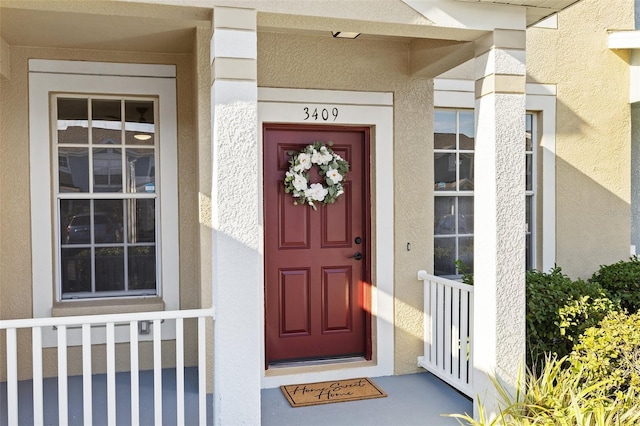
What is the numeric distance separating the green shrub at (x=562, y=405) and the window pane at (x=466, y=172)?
6.81ft

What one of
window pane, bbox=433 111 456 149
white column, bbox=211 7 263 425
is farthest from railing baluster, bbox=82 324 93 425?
window pane, bbox=433 111 456 149

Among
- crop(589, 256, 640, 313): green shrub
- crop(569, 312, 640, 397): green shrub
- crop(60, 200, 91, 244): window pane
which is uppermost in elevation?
crop(60, 200, 91, 244): window pane


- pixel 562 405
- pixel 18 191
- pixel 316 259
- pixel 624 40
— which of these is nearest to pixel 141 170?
pixel 18 191

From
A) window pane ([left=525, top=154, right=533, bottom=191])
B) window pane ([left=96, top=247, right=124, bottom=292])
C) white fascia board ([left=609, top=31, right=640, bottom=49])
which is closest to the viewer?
window pane ([left=96, top=247, right=124, bottom=292])

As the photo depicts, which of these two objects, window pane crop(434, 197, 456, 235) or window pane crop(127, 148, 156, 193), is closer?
window pane crop(127, 148, 156, 193)

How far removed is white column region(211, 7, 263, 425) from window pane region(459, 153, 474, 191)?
109 inches

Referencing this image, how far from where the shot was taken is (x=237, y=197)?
338 cm

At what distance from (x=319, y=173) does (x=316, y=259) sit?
0.77 meters

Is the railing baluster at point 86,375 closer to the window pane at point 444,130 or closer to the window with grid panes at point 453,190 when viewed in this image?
the window with grid panes at point 453,190

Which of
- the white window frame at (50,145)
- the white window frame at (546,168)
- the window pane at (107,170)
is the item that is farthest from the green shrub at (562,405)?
the window pane at (107,170)

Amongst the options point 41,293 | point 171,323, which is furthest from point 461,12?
point 41,293

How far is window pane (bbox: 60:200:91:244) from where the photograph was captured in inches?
196

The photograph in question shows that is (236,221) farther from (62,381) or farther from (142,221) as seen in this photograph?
(142,221)

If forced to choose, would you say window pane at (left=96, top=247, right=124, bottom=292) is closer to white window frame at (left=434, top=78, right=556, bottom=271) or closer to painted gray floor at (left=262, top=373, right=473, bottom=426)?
painted gray floor at (left=262, top=373, right=473, bottom=426)
